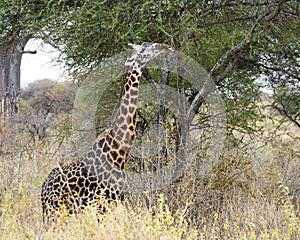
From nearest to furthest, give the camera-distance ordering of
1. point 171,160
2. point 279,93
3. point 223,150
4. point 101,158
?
1. point 101,158
2. point 171,160
3. point 223,150
4. point 279,93

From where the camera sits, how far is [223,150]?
20.9 feet

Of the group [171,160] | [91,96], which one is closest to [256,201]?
[171,160]

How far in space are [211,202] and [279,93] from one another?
12.7 feet

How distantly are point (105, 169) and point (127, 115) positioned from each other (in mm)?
566

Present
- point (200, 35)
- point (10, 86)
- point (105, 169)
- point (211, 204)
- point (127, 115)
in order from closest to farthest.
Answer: point (105, 169), point (127, 115), point (211, 204), point (200, 35), point (10, 86)

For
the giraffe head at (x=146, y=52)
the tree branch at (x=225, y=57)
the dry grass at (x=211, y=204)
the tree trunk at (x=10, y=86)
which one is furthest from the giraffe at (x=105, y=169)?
the tree trunk at (x=10, y=86)

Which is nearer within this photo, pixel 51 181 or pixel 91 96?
pixel 51 181

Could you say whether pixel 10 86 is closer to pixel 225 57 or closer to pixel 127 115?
pixel 225 57

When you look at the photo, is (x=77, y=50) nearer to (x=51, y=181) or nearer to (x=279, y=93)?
(x=51, y=181)

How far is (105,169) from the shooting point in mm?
A: 4848

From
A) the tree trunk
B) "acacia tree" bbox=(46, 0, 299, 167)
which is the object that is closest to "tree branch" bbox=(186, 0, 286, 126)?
"acacia tree" bbox=(46, 0, 299, 167)

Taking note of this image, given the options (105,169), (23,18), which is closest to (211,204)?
(105,169)

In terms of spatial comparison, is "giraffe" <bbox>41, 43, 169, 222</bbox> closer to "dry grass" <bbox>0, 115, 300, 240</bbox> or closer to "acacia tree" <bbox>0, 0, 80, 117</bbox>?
"dry grass" <bbox>0, 115, 300, 240</bbox>

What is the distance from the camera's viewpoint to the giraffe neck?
4.94 metres
